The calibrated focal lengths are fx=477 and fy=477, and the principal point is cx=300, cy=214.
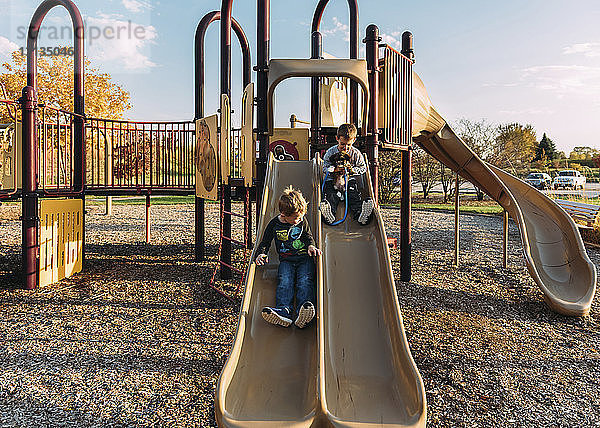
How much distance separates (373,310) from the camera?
423 centimetres

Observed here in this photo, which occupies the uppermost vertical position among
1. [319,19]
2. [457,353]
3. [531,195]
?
[319,19]

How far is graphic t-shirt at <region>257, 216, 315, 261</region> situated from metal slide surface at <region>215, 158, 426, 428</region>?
254mm

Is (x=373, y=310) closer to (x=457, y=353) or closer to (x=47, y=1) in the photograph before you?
(x=457, y=353)

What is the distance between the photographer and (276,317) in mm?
4016

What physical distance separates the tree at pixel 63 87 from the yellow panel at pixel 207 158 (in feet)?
34.6

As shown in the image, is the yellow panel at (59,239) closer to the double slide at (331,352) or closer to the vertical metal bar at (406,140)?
the double slide at (331,352)

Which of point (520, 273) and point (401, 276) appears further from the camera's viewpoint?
point (520, 273)

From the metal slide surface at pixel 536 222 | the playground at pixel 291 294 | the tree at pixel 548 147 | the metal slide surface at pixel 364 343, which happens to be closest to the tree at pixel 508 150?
the playground at pixel 291 294

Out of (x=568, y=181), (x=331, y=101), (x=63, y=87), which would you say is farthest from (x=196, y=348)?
(x=568, y=181)

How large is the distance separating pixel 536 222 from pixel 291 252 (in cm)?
597

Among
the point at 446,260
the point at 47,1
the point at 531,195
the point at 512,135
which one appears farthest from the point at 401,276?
the point at 512,135

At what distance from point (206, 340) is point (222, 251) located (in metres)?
2.76

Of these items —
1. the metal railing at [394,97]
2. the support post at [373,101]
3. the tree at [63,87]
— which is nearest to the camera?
the support post at [373,101]

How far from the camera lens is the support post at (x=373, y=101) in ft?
21.6
